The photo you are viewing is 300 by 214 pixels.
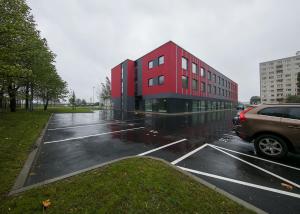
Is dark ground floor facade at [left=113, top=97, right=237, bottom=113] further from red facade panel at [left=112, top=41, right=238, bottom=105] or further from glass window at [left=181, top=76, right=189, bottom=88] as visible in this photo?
glass window at [left=181, top=76, right=189, bottom=88]

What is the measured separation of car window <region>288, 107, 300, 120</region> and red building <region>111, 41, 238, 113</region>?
2023 centimetres

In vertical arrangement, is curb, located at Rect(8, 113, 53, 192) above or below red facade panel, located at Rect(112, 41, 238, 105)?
Answer: below

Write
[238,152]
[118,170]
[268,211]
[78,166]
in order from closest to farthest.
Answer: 1. [268,211]
2. [118,170]
3. [78,166]
4. [238,152]

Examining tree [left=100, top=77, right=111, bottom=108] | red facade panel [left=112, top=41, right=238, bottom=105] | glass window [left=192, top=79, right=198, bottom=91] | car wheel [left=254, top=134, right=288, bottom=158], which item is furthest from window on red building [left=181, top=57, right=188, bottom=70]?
tree [left=100, top=77, right=111, bottom=108]

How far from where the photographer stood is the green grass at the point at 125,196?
2334 millimetres

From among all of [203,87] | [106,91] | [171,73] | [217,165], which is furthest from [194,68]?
[106,91]

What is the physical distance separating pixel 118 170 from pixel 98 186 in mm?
736

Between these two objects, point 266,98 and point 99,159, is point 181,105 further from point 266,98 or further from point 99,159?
point 266,98

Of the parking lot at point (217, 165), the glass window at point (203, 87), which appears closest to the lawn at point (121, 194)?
the parking lot at point (217, 165)

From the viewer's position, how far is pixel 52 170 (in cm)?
389

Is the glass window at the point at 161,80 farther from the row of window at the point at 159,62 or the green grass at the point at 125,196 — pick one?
the green grass at the point at 125,196

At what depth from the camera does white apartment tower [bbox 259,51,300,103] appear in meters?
82.7

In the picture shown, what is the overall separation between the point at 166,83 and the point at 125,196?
24140 millimetres

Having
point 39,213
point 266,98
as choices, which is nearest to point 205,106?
point 39,213
